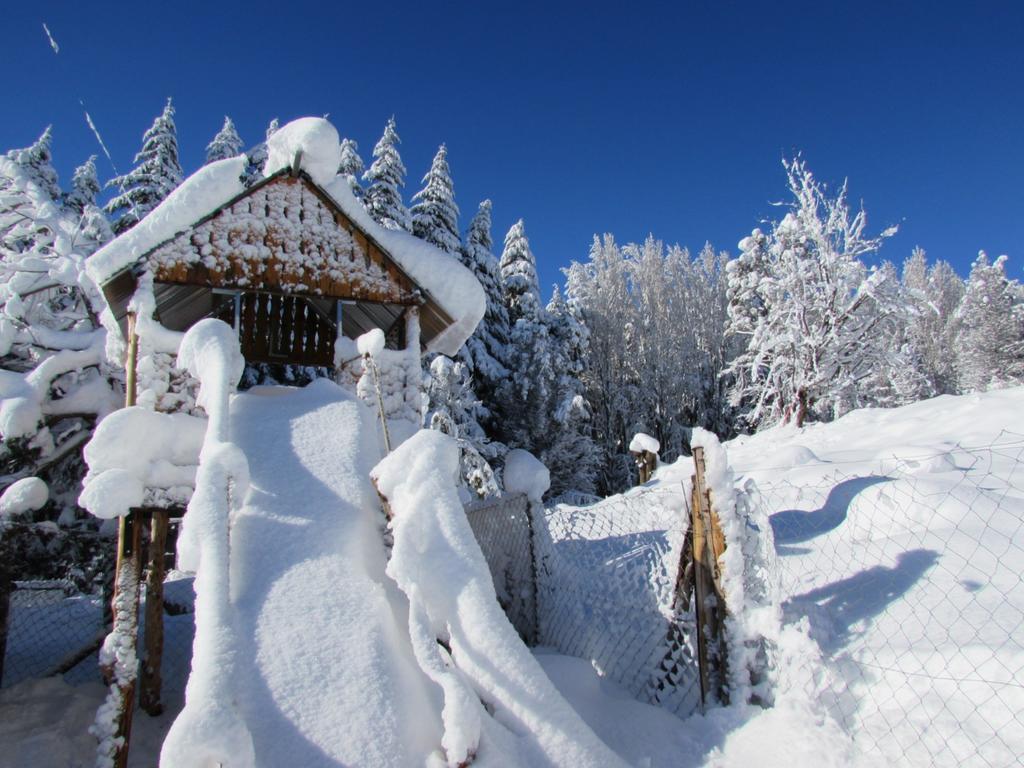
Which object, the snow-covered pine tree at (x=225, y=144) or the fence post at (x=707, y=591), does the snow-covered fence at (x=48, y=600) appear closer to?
the fence post at (x=707, y=591)

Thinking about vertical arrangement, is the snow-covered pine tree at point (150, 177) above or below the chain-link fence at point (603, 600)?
above

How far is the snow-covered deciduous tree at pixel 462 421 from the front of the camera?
44.4ft

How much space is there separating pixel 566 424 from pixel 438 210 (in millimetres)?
8716

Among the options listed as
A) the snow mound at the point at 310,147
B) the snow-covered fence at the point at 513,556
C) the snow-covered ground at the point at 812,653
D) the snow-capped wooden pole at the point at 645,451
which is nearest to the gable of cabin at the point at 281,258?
the snow mound at the point at 310,147

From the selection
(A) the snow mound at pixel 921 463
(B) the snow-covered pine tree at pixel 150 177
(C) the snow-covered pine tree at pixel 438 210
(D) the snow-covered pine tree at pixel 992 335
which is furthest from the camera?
(D) the snow-covered pine tree at pixel 992 335

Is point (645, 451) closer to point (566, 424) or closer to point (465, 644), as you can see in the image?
point (566, 424)

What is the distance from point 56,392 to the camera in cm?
847

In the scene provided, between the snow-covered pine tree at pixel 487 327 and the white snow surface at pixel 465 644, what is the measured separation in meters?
16.6

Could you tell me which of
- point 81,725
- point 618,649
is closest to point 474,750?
point 618,649

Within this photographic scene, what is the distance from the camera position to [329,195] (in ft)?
20.7

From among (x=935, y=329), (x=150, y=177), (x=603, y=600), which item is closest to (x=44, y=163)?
(x=150, y=177)

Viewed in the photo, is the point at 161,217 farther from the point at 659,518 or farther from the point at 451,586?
the point at 659,518

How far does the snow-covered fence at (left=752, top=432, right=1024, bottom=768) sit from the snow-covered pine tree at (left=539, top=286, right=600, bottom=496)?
14.4 m

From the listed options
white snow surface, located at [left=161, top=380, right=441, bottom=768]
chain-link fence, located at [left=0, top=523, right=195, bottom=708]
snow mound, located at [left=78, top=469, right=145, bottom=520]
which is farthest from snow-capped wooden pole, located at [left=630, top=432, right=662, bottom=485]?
snow mound, located at [left=78, top=469, right=145, bottom=520]
